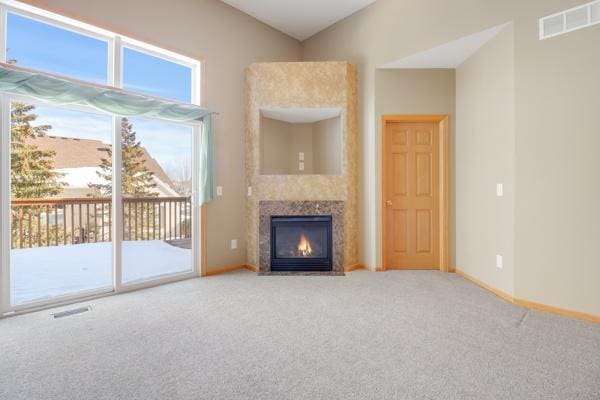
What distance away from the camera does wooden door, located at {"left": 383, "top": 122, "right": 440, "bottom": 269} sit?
427 cm

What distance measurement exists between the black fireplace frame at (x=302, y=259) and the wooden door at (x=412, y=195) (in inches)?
32.5

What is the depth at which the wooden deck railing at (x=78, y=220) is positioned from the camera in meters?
3.12

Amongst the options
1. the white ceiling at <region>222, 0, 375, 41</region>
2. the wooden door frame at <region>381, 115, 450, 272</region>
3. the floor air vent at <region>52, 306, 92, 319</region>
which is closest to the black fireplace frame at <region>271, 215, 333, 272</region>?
the wooden door frame at <region>381, 115, 450, 272</region>

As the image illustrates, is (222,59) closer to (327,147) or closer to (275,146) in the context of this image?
(275,146)

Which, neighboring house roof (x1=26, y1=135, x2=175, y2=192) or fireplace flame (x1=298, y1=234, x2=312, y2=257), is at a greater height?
neighboring house roof (x1=26, y1=135, x2=175, y2=192)

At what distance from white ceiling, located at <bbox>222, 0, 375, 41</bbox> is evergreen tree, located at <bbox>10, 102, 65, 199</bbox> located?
2.85 meters

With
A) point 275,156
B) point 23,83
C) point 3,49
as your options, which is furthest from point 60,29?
point 275,156

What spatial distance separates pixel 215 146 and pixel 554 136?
3.82 metres

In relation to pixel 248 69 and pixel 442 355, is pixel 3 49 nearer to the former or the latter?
pixel 248 69

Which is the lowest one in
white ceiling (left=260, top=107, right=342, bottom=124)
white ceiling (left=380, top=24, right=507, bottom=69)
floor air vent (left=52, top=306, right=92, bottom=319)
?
floor air vent (left=52, top=306, right=92, bottom=319)

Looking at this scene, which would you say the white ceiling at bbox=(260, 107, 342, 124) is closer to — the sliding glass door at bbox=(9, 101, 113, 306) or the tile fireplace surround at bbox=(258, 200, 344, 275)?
the tile fireplace surround at bbox=(258, 200, 344, 275)

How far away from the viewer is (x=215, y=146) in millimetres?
4113

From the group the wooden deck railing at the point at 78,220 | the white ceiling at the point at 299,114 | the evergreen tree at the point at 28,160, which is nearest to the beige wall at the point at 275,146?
the white ceiling at the point at 299,114

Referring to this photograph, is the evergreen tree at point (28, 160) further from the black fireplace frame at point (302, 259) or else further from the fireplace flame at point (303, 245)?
the fireplace flame at point (303, 245)
